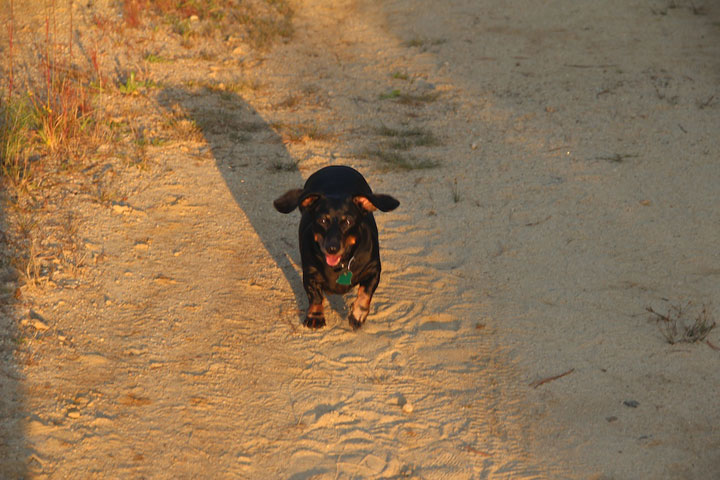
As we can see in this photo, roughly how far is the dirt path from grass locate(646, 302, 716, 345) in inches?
3.0

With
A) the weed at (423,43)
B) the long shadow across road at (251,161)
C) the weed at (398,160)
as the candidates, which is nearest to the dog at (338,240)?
the long shadow across road at (251,161)

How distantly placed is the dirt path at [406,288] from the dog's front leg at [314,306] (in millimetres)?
72

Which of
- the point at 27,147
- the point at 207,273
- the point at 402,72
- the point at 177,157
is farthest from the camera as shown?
the point at 402,72

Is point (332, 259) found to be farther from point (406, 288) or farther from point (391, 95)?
point (391, 95)

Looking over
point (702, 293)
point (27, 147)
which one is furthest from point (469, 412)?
point (27, 147)

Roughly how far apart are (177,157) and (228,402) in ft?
10.5

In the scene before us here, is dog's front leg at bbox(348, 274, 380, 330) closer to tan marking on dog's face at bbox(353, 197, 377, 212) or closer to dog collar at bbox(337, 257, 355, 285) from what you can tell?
dog collar at bbox(337, 257, 355, 285)

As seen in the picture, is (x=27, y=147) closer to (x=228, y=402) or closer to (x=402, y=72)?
(x=228, y=402)

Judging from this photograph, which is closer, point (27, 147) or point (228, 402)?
point (228, 402)

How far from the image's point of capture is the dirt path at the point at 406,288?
12.6 ft

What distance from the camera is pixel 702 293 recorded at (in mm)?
5012

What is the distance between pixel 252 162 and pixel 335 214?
2642 mm

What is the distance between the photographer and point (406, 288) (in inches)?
202

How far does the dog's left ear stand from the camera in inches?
173
